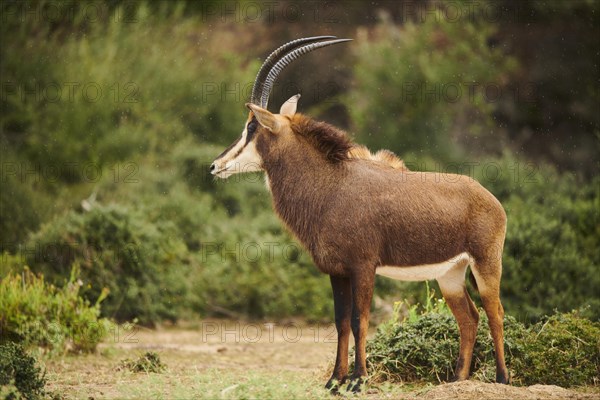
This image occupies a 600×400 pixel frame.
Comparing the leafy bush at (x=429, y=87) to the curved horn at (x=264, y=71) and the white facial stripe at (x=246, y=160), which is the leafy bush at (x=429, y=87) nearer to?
the curved horn at (x=264, y=71)

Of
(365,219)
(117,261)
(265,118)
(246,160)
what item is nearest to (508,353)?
(365,219)

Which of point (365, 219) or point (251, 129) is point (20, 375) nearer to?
point (251, 129)

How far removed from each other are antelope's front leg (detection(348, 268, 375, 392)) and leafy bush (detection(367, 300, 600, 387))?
0.80 metres

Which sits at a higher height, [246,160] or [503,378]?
[246,160]

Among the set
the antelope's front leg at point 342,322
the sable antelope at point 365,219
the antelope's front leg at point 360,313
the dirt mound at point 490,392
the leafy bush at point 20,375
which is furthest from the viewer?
the antelope's front leg at point 342,322

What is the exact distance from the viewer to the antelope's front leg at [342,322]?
827 cm

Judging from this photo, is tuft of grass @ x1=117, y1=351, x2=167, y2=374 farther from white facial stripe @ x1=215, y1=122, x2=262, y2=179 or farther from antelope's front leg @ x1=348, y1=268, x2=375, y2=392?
antelope's front leg @ x1=348, y1=268, x2=375, y2=392

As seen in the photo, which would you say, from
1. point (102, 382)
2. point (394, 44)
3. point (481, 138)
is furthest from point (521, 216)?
point (394, 44)

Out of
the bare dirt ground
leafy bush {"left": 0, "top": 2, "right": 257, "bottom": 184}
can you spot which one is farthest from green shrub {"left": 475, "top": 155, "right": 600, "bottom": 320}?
leafy bush {"left": 0, "top": 2, "right": 257, "bottom": 184}

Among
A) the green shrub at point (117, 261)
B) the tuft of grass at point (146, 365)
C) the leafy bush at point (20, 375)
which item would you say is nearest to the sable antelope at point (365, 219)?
the tuft of grass at point (146, 365)

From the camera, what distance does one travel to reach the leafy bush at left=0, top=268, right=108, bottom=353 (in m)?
10.8

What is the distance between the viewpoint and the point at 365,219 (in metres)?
8.06

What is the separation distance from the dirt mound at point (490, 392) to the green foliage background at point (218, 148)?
3.39 metres

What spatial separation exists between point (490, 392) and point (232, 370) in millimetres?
3768
